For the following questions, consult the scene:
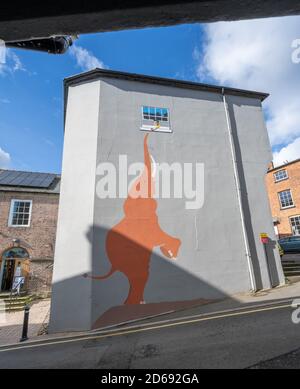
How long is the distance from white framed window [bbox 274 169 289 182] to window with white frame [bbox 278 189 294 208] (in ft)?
4.46

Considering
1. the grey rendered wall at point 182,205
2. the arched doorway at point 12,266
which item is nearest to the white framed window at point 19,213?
the arched doorway at point 12,266

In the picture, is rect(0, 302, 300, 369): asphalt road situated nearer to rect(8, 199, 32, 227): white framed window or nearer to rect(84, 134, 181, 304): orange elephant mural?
rect(84, 134, 181, 304): orange elephant mural

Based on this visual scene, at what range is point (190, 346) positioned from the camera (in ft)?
16.4

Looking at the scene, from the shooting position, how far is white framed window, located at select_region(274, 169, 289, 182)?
2337cm

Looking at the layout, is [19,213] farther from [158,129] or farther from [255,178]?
[255,178]

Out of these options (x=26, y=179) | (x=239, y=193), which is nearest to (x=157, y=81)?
(x=239, y=193)

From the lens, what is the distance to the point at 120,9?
1322mm

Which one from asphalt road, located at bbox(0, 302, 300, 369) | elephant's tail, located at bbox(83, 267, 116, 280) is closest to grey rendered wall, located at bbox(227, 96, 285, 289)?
asphalt road, located at bbox(0, 302, 300, 369)

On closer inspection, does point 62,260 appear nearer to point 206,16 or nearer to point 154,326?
point 154,326

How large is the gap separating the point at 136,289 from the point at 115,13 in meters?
8.57

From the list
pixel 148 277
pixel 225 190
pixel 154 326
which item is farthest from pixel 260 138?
pixel 154 326

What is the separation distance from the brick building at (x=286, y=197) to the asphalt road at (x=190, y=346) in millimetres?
17503

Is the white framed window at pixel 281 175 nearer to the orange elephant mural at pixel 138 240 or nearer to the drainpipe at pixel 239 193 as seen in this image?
the drainpipe at pixel 239 193

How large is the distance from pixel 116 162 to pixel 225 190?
16.4 ft
